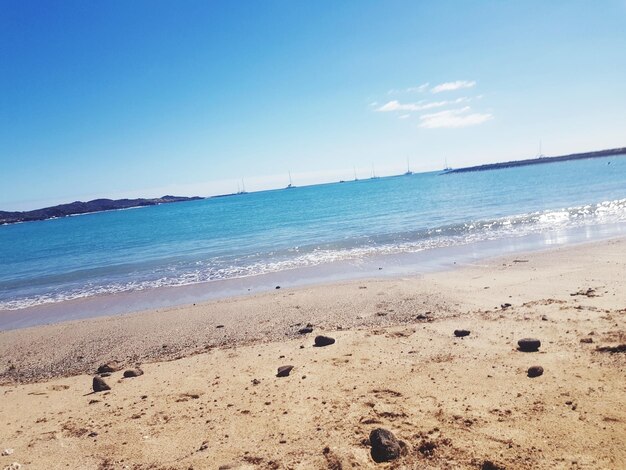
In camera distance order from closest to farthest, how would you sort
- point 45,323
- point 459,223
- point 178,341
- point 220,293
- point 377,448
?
point 377,448 < point 178,341 < point 45,323 < point 220,293 < point 459,223

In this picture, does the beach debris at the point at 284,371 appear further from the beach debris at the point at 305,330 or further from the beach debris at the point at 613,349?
the beach debris at the point at 613,349

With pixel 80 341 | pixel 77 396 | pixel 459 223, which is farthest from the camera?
pixel 459 223

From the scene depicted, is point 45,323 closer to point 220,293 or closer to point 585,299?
point 220,293

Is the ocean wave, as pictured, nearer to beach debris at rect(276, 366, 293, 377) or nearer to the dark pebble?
the dark pebble

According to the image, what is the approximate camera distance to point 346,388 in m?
5.36

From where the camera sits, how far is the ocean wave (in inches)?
682

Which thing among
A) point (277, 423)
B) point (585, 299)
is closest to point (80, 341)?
point (277, 423)

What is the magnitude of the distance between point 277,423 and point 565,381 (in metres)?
3.57

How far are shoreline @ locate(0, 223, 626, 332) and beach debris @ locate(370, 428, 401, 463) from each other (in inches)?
376

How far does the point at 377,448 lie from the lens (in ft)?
12.4

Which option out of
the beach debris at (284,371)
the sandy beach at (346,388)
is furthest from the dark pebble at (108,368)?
the beach debris at (284,371)

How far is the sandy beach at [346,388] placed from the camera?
13.0ft

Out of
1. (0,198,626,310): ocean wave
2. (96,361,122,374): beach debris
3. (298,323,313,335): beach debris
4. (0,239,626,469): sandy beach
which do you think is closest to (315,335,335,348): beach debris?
(0,239,626,469): sandy beach

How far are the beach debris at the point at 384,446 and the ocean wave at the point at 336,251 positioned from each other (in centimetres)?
1347
